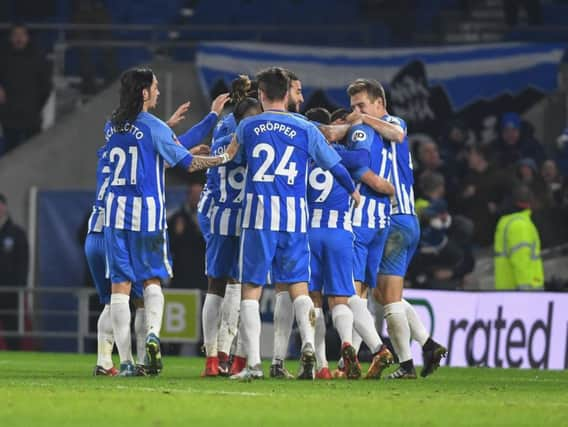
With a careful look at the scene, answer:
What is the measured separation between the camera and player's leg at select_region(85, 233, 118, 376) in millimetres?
12602

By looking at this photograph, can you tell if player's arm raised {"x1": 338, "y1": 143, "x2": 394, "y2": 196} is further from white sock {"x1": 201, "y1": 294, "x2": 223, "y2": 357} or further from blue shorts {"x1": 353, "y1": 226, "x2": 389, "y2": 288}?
white sock {"x1": 201, "y1": 294, "x2": 223, "y2": 357}

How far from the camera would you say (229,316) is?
12.8 m

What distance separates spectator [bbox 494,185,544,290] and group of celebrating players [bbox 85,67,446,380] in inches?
194

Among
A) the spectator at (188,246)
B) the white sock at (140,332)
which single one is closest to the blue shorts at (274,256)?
the white sock at (140,332)

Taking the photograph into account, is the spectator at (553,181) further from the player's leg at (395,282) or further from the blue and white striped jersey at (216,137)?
the blue and white striped jersey at (216,137)

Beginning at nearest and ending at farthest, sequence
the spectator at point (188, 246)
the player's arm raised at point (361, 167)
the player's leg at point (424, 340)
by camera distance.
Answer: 1. the player's arm raised at point (361, 167)
2. the player's leg at point (424, 340)
3. the spectator at point (188, 246)

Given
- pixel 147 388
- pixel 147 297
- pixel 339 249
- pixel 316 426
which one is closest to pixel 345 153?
pixel 339 249

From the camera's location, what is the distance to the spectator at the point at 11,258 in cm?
2170

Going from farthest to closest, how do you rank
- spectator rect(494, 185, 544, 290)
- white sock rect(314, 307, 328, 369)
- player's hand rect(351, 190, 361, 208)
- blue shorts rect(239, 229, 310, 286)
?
1. spectator rect(494, 185, 544, 290)
2. white sock rect(314, 307, 328, 369)
3. player's hand rect(351, 190, 361, 208)
4. blue shorts rect(239, 229, 310, 286)

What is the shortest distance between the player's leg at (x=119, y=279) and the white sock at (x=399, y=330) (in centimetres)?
218

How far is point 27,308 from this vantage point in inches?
892

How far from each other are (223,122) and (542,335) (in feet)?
19.1

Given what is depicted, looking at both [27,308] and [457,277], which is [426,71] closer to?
[457,277]

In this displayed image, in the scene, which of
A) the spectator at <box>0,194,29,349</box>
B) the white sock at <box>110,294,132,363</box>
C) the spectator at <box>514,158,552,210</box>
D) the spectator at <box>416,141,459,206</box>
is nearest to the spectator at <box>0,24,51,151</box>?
the spectator at <box>0,194,29,349</box>
